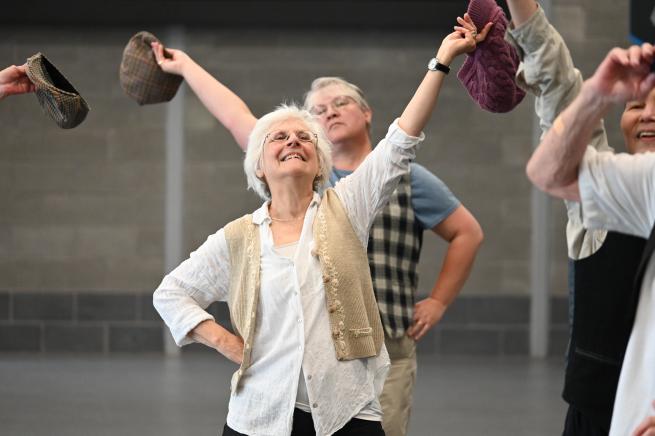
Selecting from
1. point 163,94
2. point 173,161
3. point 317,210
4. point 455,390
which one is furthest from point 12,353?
point 317,210

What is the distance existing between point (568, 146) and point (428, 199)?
1563 millimetres

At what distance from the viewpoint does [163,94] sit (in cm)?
352

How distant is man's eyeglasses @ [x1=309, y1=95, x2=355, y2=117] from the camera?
351 cm

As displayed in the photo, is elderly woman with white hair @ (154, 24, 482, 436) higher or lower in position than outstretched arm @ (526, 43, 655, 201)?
lower

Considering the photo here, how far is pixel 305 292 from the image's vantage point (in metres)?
2.59

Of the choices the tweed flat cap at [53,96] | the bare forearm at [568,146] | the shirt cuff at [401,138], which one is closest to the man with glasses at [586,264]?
the bare forearm at [568,146]

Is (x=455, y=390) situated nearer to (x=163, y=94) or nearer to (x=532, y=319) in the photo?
(x=532, y=319)

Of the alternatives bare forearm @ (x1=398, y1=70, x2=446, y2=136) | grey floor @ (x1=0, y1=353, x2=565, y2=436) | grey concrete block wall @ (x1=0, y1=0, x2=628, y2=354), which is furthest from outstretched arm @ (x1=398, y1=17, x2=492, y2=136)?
grey concrete block wall @ (x1=0, y1=0, x2=628, y2=354)

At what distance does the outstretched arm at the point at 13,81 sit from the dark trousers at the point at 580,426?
1692 mm

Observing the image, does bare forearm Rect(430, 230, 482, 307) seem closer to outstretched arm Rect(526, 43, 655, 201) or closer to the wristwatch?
the wristwatch

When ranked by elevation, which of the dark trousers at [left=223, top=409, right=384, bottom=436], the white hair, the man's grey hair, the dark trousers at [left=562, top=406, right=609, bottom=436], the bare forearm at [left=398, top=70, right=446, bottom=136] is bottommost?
the dark trousers at [left=223, top=409, right=384, bottom=436]

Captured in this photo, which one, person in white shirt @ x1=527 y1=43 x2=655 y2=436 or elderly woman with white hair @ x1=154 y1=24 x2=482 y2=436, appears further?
elderly woman with white hair @ x1=154 y1=24 x2=482 y2=436

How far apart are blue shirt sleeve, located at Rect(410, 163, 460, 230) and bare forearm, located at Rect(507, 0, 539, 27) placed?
125 centimetres

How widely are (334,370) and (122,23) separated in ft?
19.7
